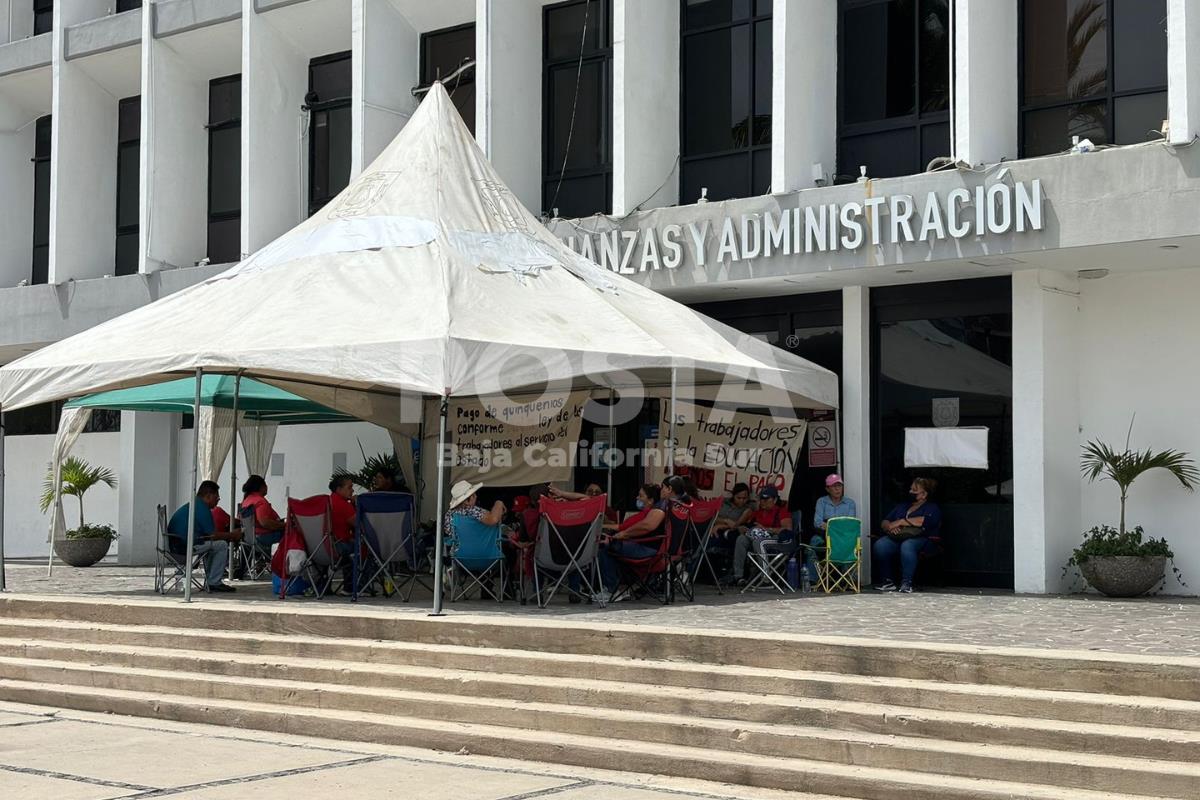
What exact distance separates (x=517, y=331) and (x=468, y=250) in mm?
1579

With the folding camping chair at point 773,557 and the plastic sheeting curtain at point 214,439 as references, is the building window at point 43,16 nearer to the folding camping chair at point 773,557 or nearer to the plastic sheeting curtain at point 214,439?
the plastic sheeting curtain at point 214,439

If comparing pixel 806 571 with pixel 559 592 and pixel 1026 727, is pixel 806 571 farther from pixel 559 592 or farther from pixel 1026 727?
pixel 1026 727

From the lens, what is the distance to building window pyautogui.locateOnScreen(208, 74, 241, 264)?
22.2 m

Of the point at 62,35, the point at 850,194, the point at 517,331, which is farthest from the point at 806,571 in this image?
the point at 62,35

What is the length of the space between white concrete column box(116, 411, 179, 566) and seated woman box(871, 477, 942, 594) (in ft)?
38.3

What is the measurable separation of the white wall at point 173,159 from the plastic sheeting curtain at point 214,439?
393 cm

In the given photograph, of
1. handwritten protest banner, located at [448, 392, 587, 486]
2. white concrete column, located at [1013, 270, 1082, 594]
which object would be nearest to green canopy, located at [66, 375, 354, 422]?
handwritten protest banner, located at [448, 392, 587, 486]

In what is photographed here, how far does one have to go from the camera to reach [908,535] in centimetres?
1500

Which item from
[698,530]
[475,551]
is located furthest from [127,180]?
[698,530]

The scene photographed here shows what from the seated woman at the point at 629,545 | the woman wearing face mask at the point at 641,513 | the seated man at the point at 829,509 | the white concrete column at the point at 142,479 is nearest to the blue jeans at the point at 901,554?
the seated man at the point at 829,509

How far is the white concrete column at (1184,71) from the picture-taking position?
12852 millimetres

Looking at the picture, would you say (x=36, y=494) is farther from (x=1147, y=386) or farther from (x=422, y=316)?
(x=1147, y=386)

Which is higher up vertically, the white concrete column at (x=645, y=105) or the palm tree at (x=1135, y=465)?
the white concrete column at (x=645, y=105)

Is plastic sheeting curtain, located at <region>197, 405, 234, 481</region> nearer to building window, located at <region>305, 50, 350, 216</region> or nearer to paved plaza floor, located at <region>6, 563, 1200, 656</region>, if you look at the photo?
paved plaza floor, located at <region>6, 563, 1200, 656</region>
